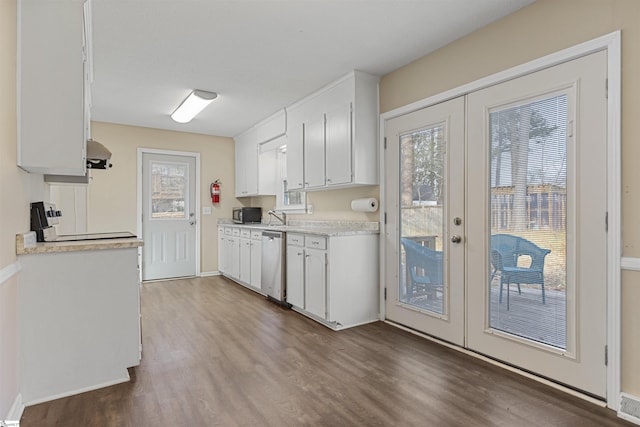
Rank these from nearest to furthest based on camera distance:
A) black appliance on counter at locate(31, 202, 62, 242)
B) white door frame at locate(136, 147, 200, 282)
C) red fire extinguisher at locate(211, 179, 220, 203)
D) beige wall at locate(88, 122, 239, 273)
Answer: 1. black appliance on counter at locate(31, 202, 62, 242)
2. beige wall at locate(88, 122, 239, 273)
3. white door frame at locate(136, 147, 200, 282)
4. red fire extinguisher at locate(211, 179, 220, 203)

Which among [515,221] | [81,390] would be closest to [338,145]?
[515,221]

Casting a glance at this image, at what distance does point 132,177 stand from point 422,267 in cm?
465

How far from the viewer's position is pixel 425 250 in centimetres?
316

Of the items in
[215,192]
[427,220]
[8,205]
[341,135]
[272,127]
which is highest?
[272,127]

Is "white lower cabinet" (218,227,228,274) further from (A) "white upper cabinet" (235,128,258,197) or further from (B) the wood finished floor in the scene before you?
(B) the wood finished floor

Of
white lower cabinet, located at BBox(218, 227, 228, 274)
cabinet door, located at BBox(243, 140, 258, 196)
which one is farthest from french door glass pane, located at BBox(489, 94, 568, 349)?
white lower cabinet, located at BBox(218, 227, 228, 274)

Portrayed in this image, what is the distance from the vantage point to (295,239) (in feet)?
12.7

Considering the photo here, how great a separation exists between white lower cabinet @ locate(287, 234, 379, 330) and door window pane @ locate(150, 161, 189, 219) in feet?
10.0

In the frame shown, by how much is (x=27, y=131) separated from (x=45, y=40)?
21.3 inches

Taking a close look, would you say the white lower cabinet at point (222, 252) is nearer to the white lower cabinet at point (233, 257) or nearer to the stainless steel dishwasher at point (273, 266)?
the white lower cabinet at point (233, 257)

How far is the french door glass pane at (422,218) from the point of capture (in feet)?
9.88

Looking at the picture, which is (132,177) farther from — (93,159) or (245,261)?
(93,159)

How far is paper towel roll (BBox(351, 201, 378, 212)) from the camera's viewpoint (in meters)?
3.58

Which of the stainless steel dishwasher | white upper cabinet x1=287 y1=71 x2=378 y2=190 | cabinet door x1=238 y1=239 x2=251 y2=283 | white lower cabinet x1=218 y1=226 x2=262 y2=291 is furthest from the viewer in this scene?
cabinet door x1=238 y1=239 x2=251 y2=283
